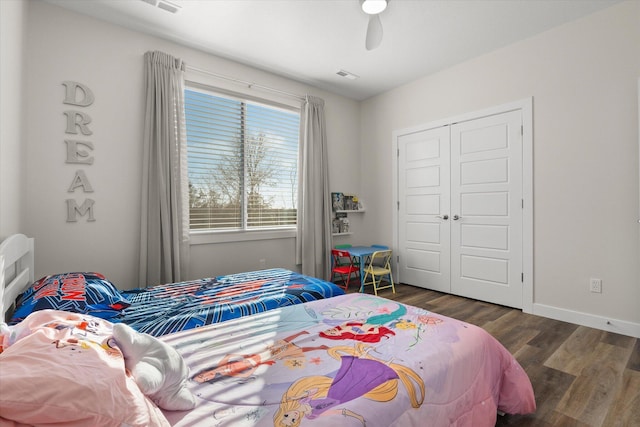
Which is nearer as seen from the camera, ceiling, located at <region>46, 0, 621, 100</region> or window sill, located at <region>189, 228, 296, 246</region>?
ceiling, located at <region>46, 0, 621, 100</region>

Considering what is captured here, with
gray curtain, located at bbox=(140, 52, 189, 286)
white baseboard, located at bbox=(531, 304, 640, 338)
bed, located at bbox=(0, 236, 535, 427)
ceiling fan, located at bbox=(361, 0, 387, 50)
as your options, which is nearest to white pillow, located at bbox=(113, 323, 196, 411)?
bed, located at bbox=(0, 236, 535, 427)

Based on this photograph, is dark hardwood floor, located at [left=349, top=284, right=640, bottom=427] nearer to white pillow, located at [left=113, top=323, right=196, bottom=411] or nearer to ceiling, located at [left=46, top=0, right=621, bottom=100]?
white pillow, located at [left=113, top=323, right=196, bottom=411]

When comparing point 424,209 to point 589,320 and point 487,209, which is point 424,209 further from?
point 589,320

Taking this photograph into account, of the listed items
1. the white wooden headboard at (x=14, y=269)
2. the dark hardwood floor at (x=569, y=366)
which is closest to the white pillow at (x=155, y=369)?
the white wooden headboard at (x=14, y=269)

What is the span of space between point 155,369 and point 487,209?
345 centimetres

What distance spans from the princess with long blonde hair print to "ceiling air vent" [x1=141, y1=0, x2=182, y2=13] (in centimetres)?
292

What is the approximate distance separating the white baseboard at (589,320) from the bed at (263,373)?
5.89ft

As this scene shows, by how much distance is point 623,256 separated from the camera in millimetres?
2619

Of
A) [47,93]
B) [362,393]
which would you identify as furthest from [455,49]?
[47,93]

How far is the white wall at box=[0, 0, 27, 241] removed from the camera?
178cm

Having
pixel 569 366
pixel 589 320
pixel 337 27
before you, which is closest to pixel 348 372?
pixel 569 366

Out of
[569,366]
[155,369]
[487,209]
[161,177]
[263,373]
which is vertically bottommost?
[569,366]

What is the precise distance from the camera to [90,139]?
273cm

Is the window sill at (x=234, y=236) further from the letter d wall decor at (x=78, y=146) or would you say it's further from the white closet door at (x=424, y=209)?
the white closet door at (x=424, y=209)
